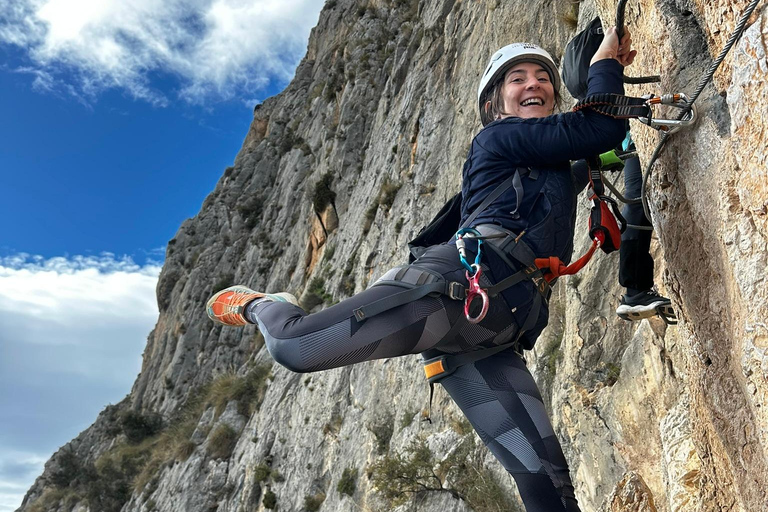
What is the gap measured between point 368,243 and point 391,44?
996 cm

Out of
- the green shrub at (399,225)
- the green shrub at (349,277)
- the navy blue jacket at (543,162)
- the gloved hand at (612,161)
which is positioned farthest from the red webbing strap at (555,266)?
the green shrub at (349,277)

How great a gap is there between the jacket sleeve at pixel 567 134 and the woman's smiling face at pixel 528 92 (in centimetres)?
32

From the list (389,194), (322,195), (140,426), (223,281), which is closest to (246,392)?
(322,195)

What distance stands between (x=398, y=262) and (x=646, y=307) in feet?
30.1

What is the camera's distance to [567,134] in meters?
2.38

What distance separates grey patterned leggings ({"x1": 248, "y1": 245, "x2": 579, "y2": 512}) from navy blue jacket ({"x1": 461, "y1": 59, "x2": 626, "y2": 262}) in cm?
29

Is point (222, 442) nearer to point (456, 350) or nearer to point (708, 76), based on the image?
point (456, 350)

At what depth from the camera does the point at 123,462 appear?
2466 centimetres

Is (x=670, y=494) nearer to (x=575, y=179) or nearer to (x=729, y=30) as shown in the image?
(x=575, y=179)

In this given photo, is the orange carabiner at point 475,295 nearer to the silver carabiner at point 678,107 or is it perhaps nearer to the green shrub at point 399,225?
the silver carabiner at point 678,107

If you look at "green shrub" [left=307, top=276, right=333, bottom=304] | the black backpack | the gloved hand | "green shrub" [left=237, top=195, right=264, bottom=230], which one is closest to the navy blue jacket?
the black backpack

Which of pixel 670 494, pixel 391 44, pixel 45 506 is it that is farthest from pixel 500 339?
pixel 45 506

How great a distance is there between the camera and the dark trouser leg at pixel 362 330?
235cm

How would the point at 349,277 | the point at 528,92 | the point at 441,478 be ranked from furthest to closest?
the point at 349,277, the point at 441,478, the point at 528,92
